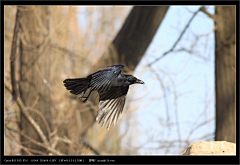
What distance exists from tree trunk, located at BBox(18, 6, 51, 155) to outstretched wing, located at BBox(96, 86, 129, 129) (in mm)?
2644

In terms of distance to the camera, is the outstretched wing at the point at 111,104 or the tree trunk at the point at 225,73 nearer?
the outstretched wing at the point at 111,104

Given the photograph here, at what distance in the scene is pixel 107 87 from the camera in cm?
358

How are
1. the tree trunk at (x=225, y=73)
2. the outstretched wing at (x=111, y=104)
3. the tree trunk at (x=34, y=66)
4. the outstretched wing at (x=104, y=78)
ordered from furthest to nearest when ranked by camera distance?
the tree trunk at (x=34, y=66)
the tree trunk at (x=225, y=73)
the outstretched wing at (x=111, y=104)
the outstretched wing at (x=104, y=78)

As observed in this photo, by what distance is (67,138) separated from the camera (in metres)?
6.57

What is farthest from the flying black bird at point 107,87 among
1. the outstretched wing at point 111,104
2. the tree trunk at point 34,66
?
the tree trunk at point 34,66

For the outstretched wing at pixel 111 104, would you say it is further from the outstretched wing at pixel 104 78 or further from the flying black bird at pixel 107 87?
the outstretched wing at pixel 104 78

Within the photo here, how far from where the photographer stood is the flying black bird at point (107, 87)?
3308 mm

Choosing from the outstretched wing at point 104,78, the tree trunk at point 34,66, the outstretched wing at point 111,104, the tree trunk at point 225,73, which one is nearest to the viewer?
the outstretched wing at point 104,78

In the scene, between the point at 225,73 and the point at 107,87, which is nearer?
the point at 107,87

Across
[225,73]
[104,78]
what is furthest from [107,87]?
[225,73]

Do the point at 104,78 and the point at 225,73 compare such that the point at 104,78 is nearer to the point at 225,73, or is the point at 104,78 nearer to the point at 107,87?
the point at 107,87

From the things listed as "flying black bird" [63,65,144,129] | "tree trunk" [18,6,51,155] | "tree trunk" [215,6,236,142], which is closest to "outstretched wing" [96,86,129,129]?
"flying black bird" [63,65,144,129]

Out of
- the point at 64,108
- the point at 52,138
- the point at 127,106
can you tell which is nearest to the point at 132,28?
the point at 127,106

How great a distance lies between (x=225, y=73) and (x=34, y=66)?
14.6 feet
